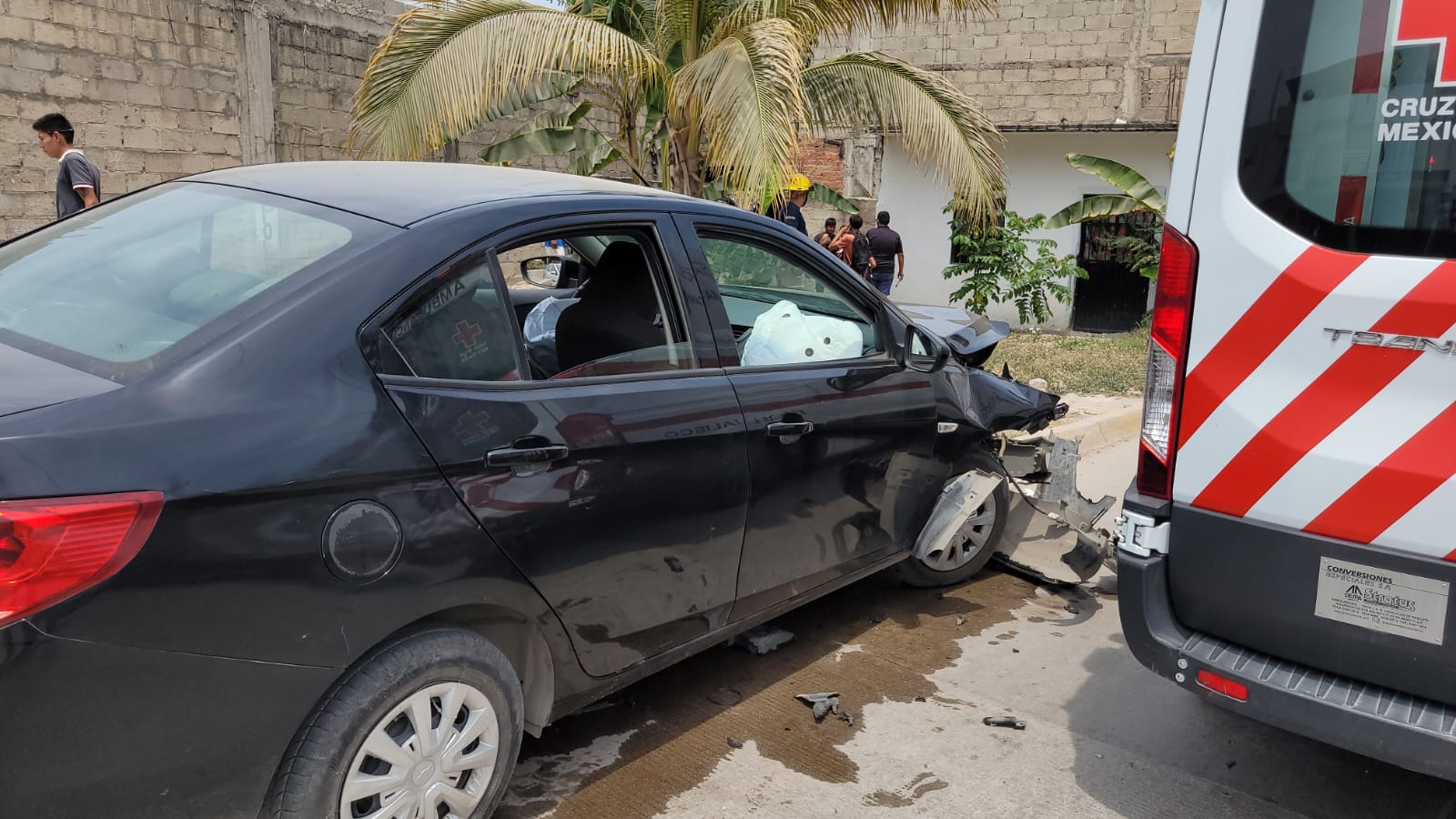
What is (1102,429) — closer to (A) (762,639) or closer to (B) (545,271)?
(B) (545,271)

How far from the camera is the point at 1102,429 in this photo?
8.24 m

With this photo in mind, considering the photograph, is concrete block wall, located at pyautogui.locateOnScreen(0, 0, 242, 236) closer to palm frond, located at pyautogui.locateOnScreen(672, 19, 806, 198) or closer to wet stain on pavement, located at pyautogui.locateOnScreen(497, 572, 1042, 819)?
palm frond, located at pyautogui.locateOnScreen(672, 19, 806, 198)

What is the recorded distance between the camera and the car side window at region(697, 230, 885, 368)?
12.3 ft

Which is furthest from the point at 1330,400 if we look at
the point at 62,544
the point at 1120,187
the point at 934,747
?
the point at 1120,187

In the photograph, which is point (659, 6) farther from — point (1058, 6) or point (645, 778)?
point (1058, 6)

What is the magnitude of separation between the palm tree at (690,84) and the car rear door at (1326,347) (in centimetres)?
469

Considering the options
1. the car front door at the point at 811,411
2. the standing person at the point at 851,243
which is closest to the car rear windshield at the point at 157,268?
the car front door at the point at 811,411

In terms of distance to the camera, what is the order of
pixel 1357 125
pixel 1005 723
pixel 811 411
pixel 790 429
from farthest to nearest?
pixel 1005 723
pixel 811 411
pixel 790 429
pixel 1357 125

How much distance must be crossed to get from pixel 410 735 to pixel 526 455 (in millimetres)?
707

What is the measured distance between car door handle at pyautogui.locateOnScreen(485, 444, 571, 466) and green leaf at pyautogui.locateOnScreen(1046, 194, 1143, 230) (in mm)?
11661

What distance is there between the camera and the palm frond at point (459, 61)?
7.89 m

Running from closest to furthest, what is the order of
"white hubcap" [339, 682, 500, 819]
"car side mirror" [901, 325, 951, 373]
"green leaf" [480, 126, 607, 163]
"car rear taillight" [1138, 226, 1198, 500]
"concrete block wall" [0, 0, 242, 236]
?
1. "white hubcap" [339, 682, 500, 819]
2. "car rear taillight" [1138, 226, 1198, 500]
3. "car side mirror" [901, 325, 951, 373]
4. "concrete block wall" [0, 0, 242, 236]
5. "green leaf" [480, 126, 607, 163]

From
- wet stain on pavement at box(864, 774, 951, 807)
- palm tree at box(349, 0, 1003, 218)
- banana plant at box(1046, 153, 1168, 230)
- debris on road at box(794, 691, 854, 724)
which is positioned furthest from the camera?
banana plant at box(1046, 153, 1168, 230)

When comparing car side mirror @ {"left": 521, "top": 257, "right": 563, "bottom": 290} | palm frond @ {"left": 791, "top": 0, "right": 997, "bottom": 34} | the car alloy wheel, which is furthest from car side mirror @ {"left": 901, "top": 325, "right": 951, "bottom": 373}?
palm frond @ {"left": 791, "top": 0, "right": 997, "bottom": 34}
